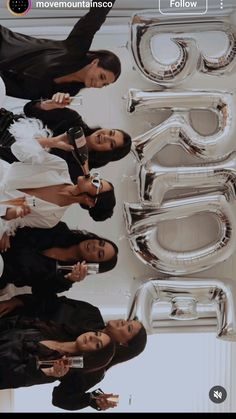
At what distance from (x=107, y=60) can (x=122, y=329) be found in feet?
1.92

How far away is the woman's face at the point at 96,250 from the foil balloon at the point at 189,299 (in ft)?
0.34

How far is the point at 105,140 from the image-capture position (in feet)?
4.35

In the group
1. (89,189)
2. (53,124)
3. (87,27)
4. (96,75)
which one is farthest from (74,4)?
(89,189)

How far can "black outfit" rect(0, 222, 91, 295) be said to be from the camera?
134 centimetres

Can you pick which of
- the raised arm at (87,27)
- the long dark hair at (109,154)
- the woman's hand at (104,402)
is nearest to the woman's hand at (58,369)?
the woman's hand at (104,402)

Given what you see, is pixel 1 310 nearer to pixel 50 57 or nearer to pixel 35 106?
pixel 35 106

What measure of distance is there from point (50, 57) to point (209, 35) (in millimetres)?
346

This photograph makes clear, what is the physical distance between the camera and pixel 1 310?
4.45 feet

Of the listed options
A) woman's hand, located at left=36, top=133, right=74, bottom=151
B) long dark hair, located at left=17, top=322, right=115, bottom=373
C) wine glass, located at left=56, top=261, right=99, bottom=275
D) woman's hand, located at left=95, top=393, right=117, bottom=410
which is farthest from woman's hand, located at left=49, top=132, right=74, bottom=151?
woman's hand, located at left=95, top=393, right=117, bottom=410

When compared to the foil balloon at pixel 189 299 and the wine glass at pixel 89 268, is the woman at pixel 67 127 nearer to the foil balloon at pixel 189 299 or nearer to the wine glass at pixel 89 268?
the wine glass at pixel 89 268

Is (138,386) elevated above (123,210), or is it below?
below

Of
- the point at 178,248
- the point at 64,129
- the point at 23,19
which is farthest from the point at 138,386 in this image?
the point at 23,19

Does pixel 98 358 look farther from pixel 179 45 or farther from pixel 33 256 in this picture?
pixel 179 45

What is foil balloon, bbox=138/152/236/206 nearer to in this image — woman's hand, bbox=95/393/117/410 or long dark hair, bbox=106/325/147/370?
long dark hair, bbox=106/325/147/370
